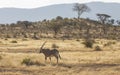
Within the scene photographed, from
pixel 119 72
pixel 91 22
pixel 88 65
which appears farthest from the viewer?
pixel 91 22

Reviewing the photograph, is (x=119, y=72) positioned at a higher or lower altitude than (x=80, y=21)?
higher

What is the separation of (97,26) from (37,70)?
107 metres

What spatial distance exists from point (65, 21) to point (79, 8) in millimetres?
14897

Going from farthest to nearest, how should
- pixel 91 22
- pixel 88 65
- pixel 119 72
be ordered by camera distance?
pixel 91 22, pixel 88 65, pixel 119 72

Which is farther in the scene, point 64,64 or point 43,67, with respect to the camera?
point 64,64

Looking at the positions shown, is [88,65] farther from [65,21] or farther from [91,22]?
[91,22]

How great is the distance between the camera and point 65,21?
416ft

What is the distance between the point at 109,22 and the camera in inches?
5384

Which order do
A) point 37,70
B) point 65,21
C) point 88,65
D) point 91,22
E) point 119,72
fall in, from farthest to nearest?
point 91,22 → point 65,21 → point 88,65 → point 37,70 → point 119,72

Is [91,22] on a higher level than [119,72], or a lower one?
lower

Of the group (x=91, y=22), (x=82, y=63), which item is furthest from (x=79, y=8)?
(x=82, y=63)

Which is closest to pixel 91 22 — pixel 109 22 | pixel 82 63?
pixel 109 22

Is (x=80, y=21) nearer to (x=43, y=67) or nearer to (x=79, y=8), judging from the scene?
(x=79, y=8)

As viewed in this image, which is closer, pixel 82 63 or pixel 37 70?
pixel 37 70
